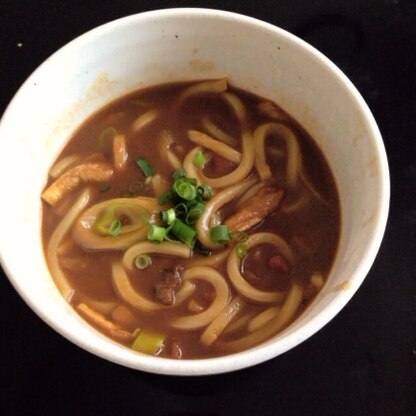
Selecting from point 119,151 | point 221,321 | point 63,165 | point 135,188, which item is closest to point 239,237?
point 221,321

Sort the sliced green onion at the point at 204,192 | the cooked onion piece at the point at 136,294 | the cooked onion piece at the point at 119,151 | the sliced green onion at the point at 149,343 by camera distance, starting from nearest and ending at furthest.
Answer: the sliced green onion at the point at 149,343 < the cooked onion piece at the point at 136,294 < the sliced green onion at the point at 204,192 < the cooked onion piece at the point at 119,151

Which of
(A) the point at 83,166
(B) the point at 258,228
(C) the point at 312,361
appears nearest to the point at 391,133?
(B) the point at 258,228

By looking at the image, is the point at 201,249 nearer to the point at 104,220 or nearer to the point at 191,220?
the point at 191,220

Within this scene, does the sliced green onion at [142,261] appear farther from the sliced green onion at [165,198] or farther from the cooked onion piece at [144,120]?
the cooked onion piece at [144,120]

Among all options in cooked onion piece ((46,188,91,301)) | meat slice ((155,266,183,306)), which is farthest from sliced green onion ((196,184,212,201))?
cooked onion piece ((46,188,91,301))

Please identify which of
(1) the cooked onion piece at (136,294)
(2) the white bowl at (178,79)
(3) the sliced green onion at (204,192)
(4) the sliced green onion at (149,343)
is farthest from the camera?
(3) the sliced green onion at (204,192)

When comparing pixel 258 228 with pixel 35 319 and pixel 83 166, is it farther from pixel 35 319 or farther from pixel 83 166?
pixel 35 319

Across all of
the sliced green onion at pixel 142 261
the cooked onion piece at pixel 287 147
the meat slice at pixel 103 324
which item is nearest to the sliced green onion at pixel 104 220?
the sliced green onion at pixel 142 261
